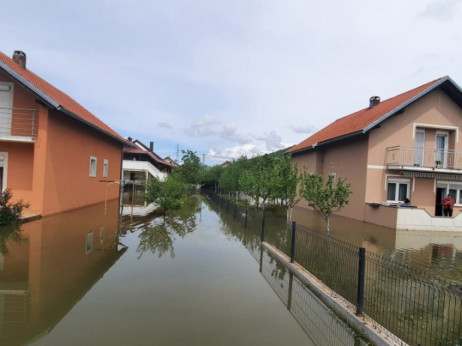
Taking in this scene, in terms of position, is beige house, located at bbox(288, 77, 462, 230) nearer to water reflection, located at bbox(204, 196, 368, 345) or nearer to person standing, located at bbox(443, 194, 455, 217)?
person standing, located at bbox(443, 194, 455, 217)

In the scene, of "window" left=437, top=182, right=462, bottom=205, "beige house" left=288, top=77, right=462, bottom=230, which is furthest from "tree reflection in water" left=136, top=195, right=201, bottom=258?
"window" left=437, top=182, right=462, bottom=205

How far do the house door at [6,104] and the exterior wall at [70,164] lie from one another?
2.19 m

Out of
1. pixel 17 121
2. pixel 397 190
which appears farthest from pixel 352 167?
pixel 17 121

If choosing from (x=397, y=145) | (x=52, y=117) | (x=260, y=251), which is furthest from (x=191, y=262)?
(x=397, y=145)

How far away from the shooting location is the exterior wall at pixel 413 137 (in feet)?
57.5

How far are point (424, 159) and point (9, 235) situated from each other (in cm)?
1969

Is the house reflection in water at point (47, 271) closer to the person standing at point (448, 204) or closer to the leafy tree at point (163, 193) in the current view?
the leafy tree at point (163, 193)

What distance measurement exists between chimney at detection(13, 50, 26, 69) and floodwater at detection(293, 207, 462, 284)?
52.4 ft

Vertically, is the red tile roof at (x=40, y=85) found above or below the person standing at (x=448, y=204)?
above

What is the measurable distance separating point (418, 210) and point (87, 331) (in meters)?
15.3

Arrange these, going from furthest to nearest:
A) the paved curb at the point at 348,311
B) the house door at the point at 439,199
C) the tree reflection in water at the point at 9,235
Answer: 1. the house door at the point at 439,199
2. the tree reflection in water at the point at 9,235
3. the paved curb at the point at 348,311

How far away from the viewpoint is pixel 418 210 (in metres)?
15.1

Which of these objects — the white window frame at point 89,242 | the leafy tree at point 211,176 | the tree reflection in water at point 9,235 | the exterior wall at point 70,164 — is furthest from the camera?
the leafy tree at point 211,176

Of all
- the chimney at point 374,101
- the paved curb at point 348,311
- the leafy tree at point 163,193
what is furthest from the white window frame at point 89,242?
the chimney at point 374,101
